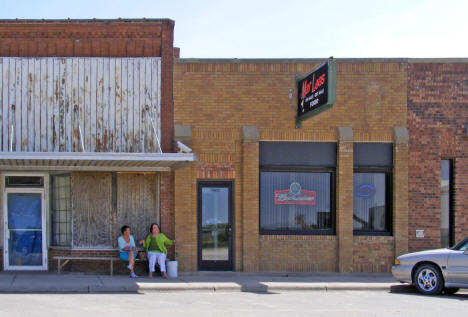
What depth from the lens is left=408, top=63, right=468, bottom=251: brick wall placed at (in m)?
15.8

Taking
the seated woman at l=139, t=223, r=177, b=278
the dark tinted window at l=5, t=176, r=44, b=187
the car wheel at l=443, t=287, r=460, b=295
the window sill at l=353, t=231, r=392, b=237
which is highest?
the dark tinted window at l=5, t=176, r=44, b=187

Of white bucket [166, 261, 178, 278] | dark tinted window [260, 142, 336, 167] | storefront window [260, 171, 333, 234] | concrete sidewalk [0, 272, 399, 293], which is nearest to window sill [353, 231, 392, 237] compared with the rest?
storefront window [260, 171, 333, 234]

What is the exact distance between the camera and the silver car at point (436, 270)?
12.4 meters

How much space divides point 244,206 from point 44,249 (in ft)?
17.1

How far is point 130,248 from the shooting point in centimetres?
1473

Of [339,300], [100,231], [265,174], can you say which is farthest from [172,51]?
[339,300]

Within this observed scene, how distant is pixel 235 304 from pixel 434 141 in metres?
7.62

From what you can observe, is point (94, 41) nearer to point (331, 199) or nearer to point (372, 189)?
point (331, 199)

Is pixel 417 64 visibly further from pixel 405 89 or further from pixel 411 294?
pixel 411 294

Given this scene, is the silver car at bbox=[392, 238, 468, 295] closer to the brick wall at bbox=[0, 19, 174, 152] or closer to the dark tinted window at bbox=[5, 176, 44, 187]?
the brick wall at bbox=[0, 19, 174, 152]

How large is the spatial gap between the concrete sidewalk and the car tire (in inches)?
39.1

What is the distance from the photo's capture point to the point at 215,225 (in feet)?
Result: 51.2

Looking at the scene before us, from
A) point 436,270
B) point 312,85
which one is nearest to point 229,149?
point 312,85

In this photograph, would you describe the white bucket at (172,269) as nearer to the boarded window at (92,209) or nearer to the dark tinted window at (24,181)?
the boarded window at (92,209)
